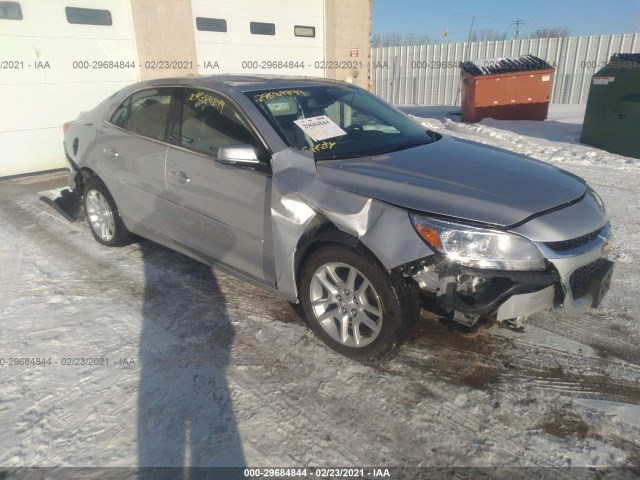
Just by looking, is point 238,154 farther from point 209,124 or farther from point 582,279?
point 582,279

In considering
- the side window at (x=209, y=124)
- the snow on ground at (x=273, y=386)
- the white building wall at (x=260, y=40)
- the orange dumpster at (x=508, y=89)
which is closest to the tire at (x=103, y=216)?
the snow on ground at (x=273, y=386)

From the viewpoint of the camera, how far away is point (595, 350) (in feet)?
9.45

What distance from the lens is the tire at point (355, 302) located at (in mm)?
2506

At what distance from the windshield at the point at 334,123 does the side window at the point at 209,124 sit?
0.18 metres

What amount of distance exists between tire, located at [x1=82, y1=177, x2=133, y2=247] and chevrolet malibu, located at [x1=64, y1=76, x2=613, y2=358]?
0.37 m

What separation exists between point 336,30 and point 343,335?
9.43 meters

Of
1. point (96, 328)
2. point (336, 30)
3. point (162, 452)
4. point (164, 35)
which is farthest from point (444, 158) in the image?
point (336, 30)

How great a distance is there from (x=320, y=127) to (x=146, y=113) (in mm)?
1629

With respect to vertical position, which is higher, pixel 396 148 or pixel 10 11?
pixel 10 11

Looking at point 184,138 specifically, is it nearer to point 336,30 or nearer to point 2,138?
point 2,138

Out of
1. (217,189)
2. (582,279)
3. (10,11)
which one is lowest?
(582,279)

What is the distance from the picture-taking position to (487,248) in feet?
7.64

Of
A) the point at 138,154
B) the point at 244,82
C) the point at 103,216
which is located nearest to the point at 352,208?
the point at 244,82

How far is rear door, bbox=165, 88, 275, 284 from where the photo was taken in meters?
3.02
